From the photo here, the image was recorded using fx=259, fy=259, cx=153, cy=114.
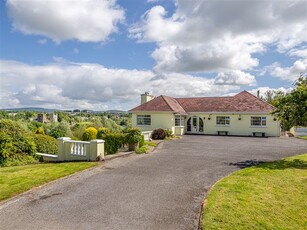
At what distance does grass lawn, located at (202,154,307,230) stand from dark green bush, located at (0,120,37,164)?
11.4 metres

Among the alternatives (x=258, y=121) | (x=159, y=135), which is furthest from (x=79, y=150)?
(x=258, y=121)

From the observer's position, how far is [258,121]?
30.6m

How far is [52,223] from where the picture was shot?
6.05 m

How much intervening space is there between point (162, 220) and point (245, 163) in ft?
27.5

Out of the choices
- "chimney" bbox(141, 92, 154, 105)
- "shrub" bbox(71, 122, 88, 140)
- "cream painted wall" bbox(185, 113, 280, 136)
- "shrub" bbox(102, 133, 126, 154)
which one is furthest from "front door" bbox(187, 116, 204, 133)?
"shrub" bbox(102, 133, 126, 154)

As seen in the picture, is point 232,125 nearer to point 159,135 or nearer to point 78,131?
point 159,135

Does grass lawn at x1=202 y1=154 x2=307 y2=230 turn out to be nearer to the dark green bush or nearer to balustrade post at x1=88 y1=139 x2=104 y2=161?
balustrade post at x1=88 y1=139 x2=104 y2=161

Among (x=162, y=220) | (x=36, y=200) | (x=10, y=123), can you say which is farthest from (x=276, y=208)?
(x=10, y=123)

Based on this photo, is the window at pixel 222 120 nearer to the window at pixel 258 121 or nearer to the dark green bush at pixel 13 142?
the window at pixel 258 121

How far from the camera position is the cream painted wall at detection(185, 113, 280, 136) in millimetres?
29750

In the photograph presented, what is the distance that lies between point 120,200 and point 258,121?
26680mm

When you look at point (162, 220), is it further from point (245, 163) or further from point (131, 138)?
point (131, 138)

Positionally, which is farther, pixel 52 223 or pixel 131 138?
pixel 131 138

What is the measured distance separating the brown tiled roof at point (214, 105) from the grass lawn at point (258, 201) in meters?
20.9
